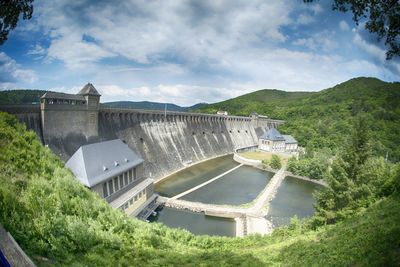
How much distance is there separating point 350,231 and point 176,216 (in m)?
19.5

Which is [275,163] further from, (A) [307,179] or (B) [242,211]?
(B) [242,211]

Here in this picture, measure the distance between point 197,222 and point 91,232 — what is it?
18.2 meters

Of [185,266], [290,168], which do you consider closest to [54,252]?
[185,266]

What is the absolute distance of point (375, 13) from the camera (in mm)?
7590

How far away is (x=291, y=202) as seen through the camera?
3369 cm

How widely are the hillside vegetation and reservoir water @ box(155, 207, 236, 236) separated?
38.4 feet

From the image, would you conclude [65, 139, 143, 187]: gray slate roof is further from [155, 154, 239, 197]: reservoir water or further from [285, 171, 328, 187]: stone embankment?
[285, 171, 328, 187]: stone embankment

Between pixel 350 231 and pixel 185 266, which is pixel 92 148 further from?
pixel 350 231

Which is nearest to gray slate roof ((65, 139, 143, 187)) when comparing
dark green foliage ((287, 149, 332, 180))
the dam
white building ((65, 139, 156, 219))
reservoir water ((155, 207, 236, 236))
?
white building ((65, 139, 156, 219))

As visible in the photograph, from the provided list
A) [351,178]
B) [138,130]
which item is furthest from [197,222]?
[138,130]

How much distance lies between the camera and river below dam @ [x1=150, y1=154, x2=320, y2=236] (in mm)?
26266

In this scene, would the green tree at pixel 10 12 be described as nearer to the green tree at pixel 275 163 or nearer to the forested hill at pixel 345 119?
the green tree at pixel 275 163

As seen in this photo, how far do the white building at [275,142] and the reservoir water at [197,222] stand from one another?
1697 inches

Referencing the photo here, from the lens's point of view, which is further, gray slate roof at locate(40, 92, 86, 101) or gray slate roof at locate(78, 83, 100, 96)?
gray slate roof at locate(78, 83, 100, 96)
